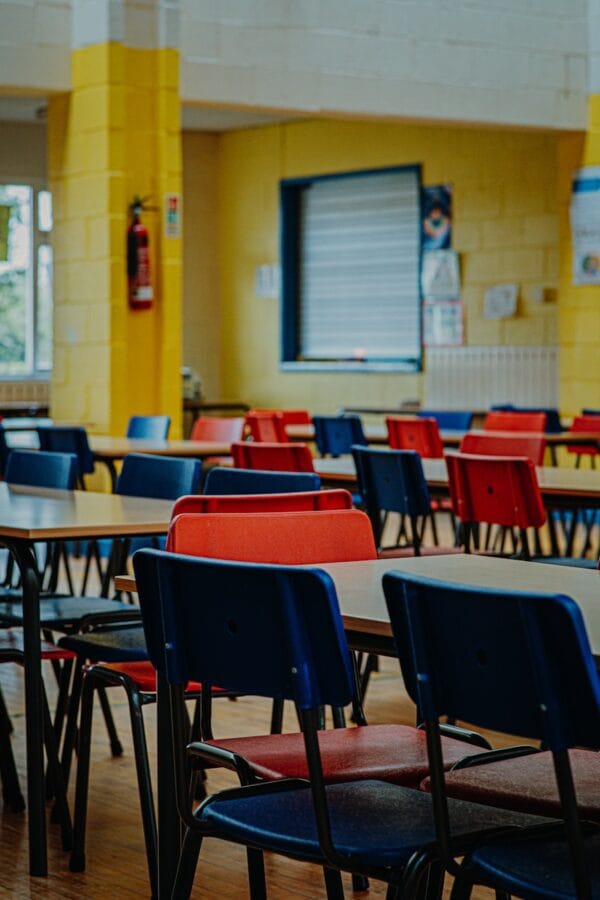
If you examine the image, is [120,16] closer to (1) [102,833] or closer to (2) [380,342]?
(2) [380,342]

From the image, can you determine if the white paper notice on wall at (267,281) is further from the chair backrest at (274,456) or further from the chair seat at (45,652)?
the chair seat at (45,652)

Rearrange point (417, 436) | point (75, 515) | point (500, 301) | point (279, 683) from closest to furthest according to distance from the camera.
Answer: point (279, 683) < point (75, 515) < point (417, 436) < point (500, 301)

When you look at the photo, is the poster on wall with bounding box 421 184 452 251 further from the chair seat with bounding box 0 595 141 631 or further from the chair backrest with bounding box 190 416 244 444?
the chair seat with bounding box 0 595 141 631

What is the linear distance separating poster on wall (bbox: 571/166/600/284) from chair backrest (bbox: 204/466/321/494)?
7757 mm

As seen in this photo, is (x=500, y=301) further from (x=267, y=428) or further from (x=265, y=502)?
(x=265, y=502)

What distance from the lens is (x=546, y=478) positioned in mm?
5230

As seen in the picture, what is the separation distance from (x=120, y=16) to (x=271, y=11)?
1.18 meters

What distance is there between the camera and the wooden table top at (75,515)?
3.37 m

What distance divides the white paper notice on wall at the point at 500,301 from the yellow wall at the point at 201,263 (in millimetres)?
3377

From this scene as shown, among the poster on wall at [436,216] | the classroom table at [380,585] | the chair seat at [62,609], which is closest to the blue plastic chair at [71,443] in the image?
the chair seat at [62,609]

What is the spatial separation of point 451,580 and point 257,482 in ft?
4.10

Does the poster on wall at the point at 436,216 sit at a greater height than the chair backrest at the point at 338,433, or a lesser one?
greater

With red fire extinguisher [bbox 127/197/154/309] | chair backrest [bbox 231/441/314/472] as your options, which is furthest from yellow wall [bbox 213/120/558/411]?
chair backrest [bbox 231/441/314/472]

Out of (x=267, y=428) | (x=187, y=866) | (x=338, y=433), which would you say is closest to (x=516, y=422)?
(x=338, y=433)
